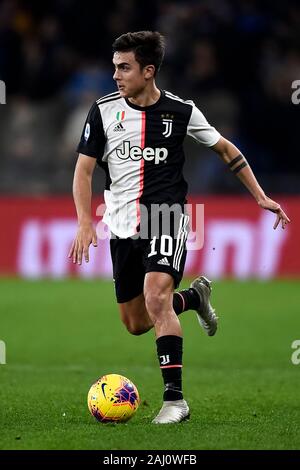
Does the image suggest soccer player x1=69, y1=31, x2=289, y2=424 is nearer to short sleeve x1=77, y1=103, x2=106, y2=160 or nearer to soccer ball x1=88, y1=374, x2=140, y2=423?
short sleeve x1=77, y1=103, x2=106, y2=160

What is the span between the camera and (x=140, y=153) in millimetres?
7723

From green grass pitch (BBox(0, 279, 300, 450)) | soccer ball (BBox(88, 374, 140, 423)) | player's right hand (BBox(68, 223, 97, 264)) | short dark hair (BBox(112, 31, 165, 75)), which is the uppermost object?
short dark hair (BBox(112, 31, 165, 75))

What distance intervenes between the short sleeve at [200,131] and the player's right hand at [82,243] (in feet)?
3.57

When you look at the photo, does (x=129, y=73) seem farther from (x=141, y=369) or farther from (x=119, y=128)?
(x=141, y=369)

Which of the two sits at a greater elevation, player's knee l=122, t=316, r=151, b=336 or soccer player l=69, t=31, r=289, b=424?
soccer player l=69, t=31, r=289, b=424

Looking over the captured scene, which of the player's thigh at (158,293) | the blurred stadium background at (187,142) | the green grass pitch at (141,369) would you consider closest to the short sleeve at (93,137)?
the player's thigh at (158,293)

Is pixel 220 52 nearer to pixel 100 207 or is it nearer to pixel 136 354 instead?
pixel 100 207

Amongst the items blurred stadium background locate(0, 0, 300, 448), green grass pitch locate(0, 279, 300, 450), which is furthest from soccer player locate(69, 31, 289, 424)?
blurred stadium background locate(0, 0, 300, 448)

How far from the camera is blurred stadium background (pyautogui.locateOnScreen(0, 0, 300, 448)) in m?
17.5

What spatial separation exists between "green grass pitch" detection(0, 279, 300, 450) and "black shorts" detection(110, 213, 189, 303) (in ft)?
2.93

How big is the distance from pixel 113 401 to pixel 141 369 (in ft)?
10.7

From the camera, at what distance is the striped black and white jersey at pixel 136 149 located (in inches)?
302

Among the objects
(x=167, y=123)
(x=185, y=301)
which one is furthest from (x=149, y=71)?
(x=185, y=301)

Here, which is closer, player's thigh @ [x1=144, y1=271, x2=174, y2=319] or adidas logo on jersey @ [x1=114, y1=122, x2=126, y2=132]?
player's thigh @ [x1=144, y1=271, x2=174, y2=319]
